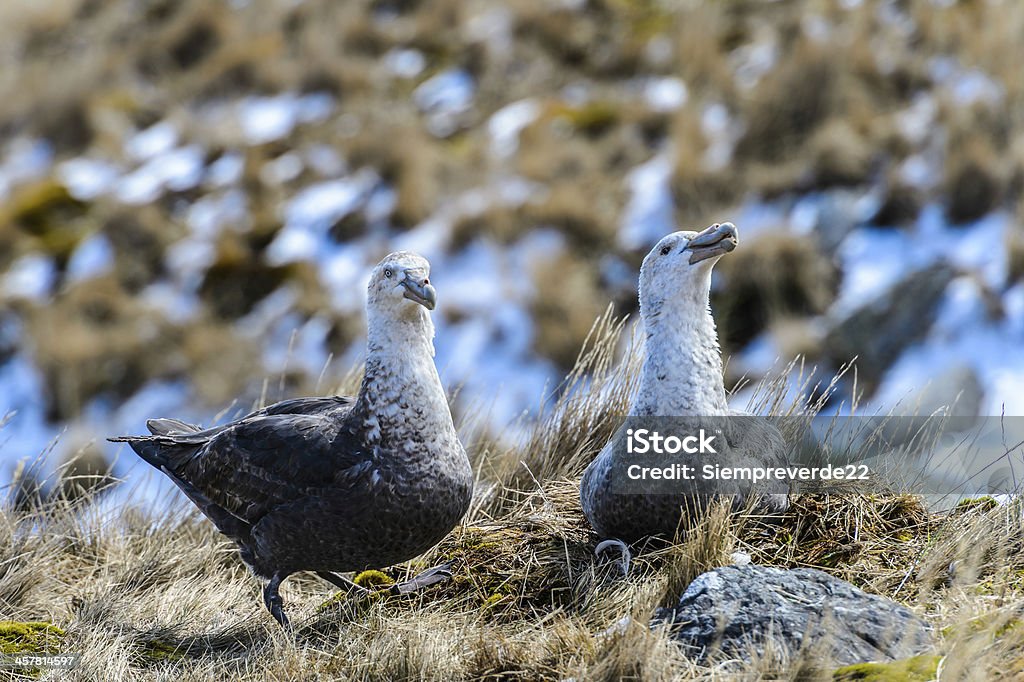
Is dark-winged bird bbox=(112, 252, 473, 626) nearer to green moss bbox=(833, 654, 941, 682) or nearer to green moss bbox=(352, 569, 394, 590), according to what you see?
green moss bbox=(352, 569, 394, 590)

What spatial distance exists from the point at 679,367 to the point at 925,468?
111 centimetres

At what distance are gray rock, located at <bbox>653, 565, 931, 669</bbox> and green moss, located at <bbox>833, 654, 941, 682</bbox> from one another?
0.16 ft

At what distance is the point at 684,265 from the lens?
3.84 metres

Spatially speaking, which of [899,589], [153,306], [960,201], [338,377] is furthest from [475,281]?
[899,589]

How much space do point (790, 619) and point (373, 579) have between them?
1993 millimetres

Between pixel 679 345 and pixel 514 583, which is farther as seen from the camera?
pixel 514 583

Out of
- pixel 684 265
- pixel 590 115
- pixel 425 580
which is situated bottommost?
pixel 590 115

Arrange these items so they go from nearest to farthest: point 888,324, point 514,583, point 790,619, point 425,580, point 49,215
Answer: point 790,619 → point 514,583 → point 425,580 → point 888,324 → point 49,215

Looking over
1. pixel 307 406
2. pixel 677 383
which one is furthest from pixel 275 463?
pixel 677 383

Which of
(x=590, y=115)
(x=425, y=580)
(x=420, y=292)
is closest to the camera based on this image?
(x=420, y=292)

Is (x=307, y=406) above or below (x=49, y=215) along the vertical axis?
above

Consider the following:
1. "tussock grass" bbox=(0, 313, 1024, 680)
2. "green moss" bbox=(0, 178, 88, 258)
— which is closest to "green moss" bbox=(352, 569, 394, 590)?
"tussock grass" bbox=(0, 313, 1024, 680)

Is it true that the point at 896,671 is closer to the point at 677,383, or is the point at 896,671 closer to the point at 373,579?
the point at 677,383

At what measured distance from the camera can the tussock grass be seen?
327 centimetres
